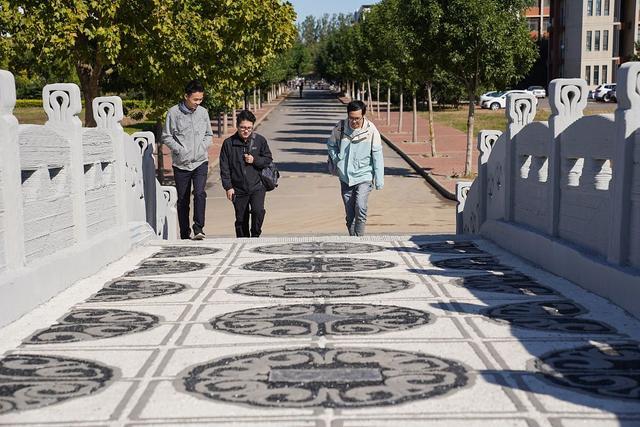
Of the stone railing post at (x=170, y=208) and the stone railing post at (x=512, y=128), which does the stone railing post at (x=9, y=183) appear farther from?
the stone railing post at (x=170, y=208)

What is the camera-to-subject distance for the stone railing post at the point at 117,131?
9.86 meters

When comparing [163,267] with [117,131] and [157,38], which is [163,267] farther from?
[157,38]

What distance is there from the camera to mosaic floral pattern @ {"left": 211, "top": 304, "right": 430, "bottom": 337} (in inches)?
228

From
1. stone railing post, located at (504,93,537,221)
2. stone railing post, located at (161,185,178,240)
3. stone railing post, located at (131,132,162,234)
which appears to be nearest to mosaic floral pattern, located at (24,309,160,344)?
stone railing post, located at (504,93,537,221)

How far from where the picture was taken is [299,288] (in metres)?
7.38

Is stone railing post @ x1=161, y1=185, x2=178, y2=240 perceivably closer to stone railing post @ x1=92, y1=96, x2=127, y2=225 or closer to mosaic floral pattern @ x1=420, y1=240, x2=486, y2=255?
stone railing post @ x1=92, y1=96, x2=127, y2=225

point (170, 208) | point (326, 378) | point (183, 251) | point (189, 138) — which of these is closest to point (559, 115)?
point (183, 251)

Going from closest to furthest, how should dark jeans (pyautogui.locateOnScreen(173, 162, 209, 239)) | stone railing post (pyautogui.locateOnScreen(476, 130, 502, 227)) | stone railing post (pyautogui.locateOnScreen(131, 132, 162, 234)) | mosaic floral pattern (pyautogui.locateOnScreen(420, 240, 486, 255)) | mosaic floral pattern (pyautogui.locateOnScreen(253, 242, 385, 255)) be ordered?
mosaic floral pattern (pyautogui.locateOnScreen(420, 240, 486, 255))
mosaic floral pattern (pyautogui.locateOnScreen(253, 242, 385, 255))
dark jeans (pyautogui.locateOnScreen(173, 162, 209, 239))
stone railing post (pyautogui.locateOnScreen(476, 130, 502, 227))
stone railing post (pyautogui.locateOnScreen(131, 132, 162, 234))

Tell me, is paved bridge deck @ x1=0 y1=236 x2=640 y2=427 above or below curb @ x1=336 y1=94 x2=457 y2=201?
above

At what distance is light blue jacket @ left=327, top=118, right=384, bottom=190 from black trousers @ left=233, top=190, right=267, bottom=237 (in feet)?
3.33

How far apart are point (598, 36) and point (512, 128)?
73.6 m

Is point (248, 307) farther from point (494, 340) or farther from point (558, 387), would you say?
point (558, 387)

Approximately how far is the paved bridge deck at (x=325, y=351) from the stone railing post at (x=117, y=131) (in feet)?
5.69

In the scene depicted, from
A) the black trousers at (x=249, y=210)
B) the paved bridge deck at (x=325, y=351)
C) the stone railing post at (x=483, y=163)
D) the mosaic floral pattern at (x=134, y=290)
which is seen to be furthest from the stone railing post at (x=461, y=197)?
the mosaic floral pattern at (x=134, y=290)
